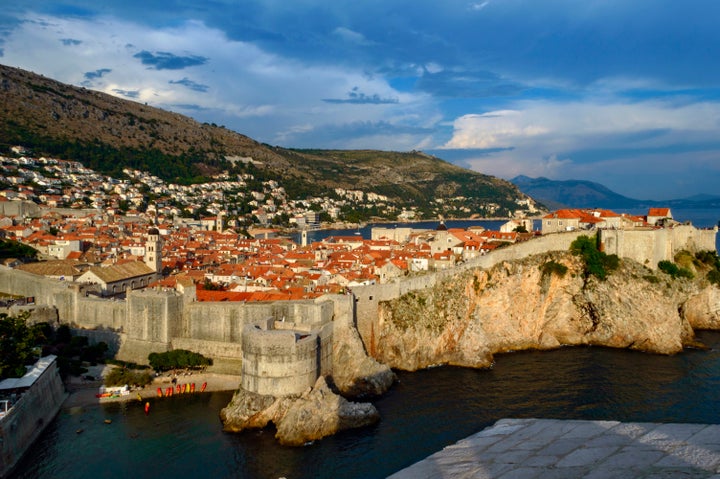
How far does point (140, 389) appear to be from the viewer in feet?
81.4

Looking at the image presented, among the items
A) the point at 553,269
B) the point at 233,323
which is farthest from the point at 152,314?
the point at 553,269

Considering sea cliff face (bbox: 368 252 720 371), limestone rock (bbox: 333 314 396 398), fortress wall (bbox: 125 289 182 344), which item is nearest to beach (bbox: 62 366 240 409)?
fortress wall (bbox: 125 289 182 344)

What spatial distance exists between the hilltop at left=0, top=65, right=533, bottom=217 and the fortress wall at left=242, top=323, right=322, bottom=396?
8608 cm

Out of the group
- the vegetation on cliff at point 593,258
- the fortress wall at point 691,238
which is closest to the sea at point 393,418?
the vegetation on cliff at point 593,258

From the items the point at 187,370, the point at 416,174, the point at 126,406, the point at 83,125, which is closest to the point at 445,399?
the point at 187,370

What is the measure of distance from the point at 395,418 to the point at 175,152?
12098cm

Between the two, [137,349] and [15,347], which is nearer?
[15,347]

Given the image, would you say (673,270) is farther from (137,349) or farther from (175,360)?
(137,349)

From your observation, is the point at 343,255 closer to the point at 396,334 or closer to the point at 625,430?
the point at 396,334

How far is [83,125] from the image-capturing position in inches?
4606

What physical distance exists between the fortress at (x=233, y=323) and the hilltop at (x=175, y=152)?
7442 centimetres

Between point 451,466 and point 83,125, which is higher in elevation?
point 83,125

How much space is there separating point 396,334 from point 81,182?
8006cm

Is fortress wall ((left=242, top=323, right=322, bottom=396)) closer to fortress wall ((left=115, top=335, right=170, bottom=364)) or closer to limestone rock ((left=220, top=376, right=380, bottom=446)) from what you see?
limestone rock ((left=220, top=376, right=380, bottom=446))
